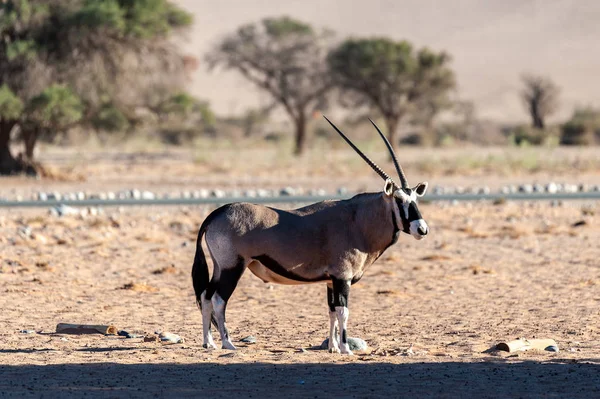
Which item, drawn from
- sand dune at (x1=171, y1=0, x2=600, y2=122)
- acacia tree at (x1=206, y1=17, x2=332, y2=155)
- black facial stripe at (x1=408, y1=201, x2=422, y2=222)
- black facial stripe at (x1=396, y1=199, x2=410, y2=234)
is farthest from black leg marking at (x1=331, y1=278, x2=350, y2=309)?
sand dune at (x1=171, y1=0, x2=600, y2=122)

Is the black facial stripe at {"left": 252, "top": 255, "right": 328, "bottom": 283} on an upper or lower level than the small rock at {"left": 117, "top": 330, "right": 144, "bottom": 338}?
upper

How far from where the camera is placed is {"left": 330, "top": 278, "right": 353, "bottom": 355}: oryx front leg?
8953mm

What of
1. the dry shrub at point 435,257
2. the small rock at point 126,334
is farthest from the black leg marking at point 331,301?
the dry shrub at point 435,257

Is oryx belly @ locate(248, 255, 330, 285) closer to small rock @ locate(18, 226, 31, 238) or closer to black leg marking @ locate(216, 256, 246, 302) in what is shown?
black leg marking @ locate(216, 256, 246, 302)

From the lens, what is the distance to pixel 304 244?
29.9 ft

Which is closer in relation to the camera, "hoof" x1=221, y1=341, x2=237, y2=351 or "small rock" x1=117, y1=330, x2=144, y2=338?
"hoof" x1=221, y1=341, x2=237, y2=351

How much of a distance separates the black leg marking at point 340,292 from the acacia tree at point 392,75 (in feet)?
118

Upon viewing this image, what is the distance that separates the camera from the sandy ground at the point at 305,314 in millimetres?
7734

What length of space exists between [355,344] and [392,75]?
3735 centimetres

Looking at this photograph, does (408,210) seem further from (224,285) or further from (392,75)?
(392,75)

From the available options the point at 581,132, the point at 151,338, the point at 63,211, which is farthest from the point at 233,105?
the point at 151,338

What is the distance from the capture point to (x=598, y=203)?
74.5 ft

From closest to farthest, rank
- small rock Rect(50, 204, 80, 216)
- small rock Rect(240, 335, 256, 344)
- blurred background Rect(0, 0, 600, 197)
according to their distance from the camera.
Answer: small rock Rect(240, 335, 256, 344)
small rock Rect(50, 204, 80, 216)
blurred background Rect(0, 0, 600, 197)

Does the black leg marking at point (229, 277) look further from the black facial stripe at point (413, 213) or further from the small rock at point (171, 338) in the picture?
the black facial stripe at point (413, 213)
